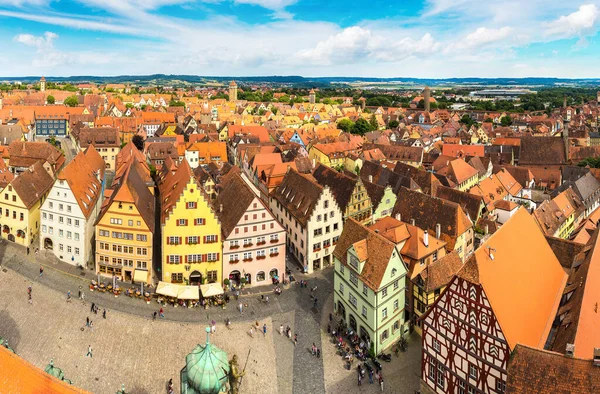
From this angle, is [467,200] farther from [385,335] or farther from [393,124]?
[393,124]

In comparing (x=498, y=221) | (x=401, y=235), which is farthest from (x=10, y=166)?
(x=498, y=221)

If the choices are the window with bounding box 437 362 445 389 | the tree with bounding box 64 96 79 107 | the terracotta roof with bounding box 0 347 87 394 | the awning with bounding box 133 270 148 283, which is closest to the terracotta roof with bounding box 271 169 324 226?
the awning with bounding box 133 270 148 283

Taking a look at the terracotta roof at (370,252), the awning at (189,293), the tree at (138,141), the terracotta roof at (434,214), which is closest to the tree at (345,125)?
the tree at (138,141)

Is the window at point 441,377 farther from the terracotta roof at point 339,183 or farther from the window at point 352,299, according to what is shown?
the terracotta roof at point 339,183

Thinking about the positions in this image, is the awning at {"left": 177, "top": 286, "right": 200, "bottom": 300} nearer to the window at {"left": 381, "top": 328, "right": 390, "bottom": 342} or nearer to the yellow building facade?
the yellow building facade

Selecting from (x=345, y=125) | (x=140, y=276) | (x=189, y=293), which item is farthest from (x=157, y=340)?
(x=345, y=125)
